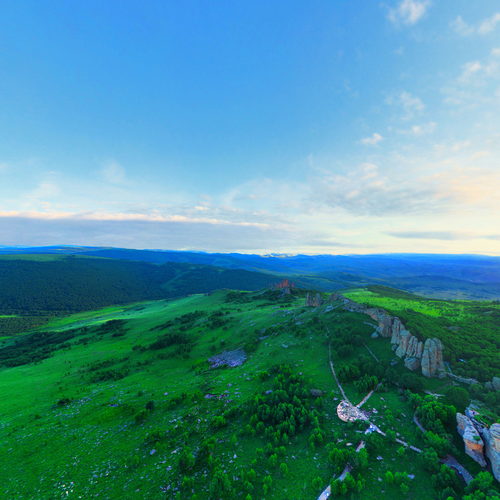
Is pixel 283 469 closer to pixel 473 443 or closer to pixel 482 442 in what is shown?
pixel 473 443

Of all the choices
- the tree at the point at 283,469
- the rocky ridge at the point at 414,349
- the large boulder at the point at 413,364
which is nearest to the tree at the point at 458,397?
the rocky ridge at the point at 414,349

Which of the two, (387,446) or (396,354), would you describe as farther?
(396,354)

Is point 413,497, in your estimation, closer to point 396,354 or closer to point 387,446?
point 387,446

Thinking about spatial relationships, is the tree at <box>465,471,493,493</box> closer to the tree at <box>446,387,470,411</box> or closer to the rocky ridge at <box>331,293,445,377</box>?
the tree at <box>446,387,470,411</box>

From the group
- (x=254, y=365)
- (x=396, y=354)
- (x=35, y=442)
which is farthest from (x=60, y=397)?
(x=396, y=354)

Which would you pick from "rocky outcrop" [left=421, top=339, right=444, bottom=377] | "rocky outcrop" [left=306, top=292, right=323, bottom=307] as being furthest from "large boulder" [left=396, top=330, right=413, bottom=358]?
"rocky outcrop" [left=306, top=292, right=323, bottom=307]

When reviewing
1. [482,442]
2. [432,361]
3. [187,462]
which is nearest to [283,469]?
Result: [187,462]
